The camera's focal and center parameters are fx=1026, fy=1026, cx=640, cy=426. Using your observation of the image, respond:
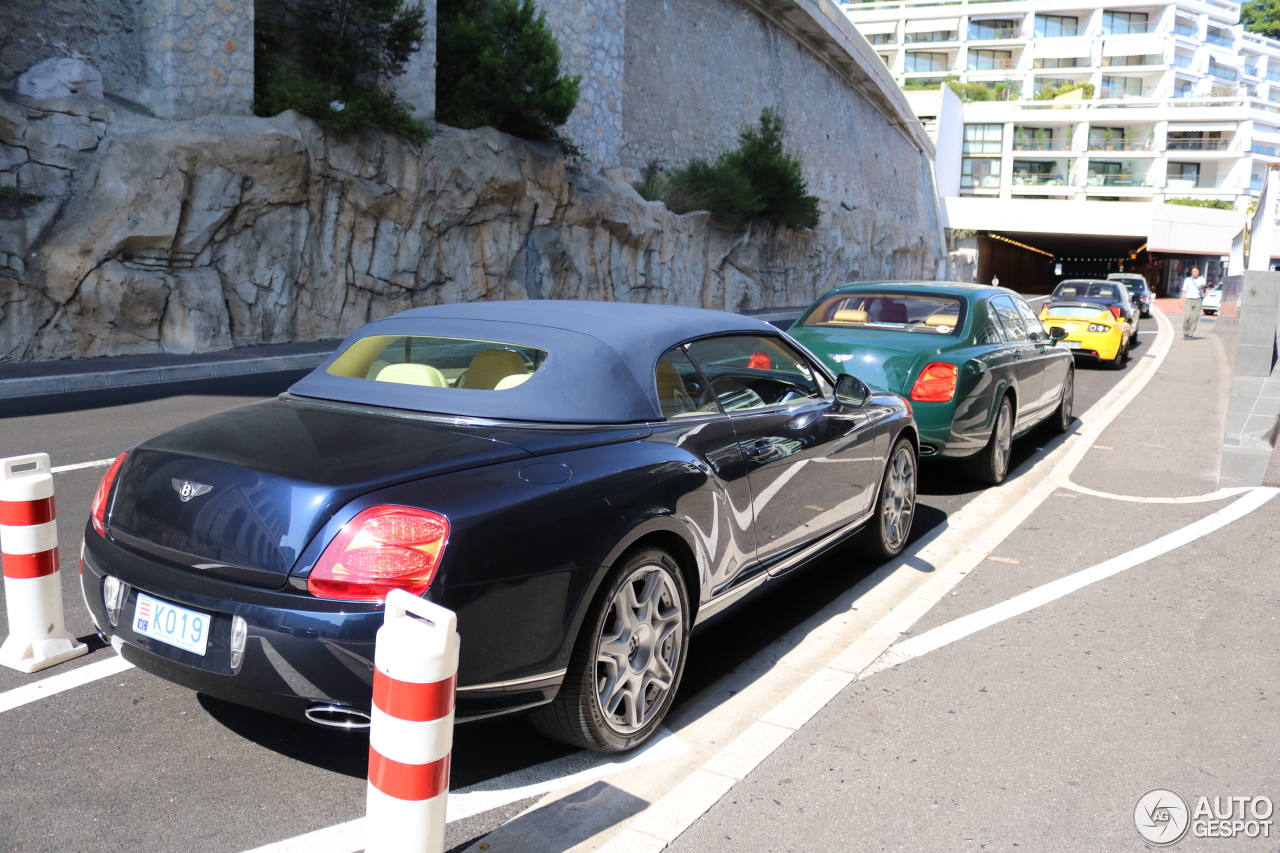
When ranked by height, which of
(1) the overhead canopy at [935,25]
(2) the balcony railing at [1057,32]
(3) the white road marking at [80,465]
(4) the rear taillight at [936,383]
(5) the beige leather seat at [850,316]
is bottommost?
(3) the white road marking at [80,465]

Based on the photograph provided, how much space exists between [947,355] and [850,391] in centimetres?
248

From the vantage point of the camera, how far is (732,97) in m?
37.8

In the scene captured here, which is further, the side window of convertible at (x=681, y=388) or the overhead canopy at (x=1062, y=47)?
the overhead canopy at (x=1062, y=47)

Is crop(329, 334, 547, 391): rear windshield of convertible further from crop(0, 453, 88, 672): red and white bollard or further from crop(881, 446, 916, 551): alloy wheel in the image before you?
crop(881, 446, 916, 551): alloy wheel

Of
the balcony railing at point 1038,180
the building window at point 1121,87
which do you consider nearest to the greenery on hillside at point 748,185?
the balcony railing at point 1038,180

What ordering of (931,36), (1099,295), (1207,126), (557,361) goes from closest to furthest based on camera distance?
1. (557,361)
2. (1099,295)
3. (1207,126)
4. (931,36)

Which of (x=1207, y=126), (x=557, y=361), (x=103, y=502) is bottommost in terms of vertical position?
(x=103, y=502)

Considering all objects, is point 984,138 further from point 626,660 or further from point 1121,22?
point 626,660

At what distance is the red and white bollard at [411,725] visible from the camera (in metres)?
2.32

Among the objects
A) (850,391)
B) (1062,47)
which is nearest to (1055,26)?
(1062,47)

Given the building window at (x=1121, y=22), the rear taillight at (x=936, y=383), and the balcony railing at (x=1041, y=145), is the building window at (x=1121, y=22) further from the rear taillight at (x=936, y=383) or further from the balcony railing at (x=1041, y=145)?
the rear taillight at (x=936, y=383)

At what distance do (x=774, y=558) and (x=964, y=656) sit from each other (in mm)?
911

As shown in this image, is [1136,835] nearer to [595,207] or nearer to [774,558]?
[774,558]

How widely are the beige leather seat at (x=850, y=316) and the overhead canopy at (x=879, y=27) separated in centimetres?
10182
